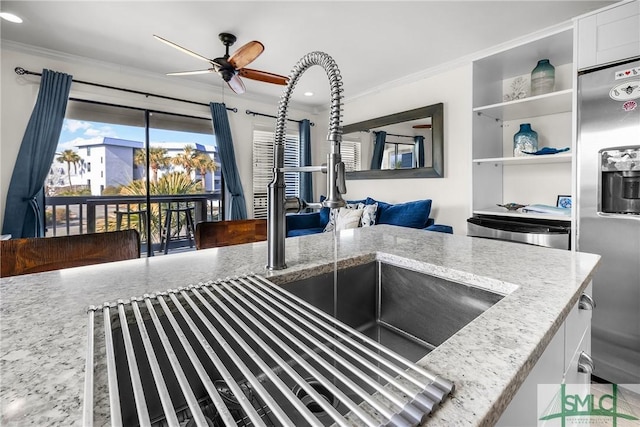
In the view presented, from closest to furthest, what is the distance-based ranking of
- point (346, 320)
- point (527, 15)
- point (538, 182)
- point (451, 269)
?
point (451, 269) < point (346, 320) < point (527, 15) < point (538, 182)

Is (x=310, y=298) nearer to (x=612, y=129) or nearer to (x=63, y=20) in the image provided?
(x=612, y=129)

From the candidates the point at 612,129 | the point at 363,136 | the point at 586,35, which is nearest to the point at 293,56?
the point at 363,136

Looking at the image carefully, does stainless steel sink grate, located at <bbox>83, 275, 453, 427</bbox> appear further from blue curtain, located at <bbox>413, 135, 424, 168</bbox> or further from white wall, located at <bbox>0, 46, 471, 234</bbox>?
blue curtain, located at <bbox>413, 135, 424, 168</bbox>

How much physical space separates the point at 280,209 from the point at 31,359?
58cm

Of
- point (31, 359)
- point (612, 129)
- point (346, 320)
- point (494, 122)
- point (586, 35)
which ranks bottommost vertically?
point (346, 320)

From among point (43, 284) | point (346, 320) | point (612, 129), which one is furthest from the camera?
point (612, 129)

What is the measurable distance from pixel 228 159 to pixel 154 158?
2.90ft

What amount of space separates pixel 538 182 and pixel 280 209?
2895 mm

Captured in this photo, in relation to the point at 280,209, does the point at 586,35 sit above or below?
above

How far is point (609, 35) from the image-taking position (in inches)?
74.8

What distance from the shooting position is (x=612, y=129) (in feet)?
6.10

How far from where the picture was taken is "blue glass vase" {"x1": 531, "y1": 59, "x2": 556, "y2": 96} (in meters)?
2.52

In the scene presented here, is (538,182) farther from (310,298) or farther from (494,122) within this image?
(310,298)

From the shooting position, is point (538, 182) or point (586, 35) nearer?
point (586, 35)
